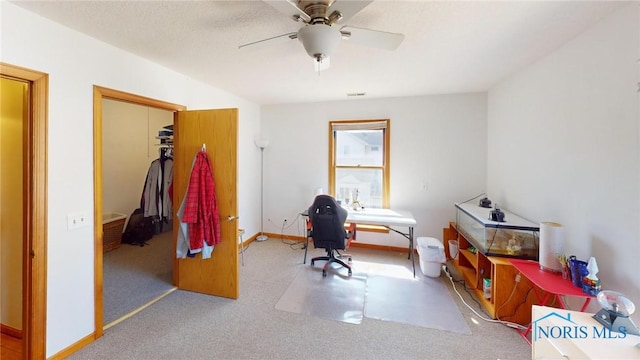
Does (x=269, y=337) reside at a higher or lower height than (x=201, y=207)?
lower

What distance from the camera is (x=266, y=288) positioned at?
269 centimetres

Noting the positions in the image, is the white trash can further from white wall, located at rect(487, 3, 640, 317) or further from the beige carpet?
white wall, located at rect(487, 3, 640, 317)

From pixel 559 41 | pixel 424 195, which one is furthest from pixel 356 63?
pixel 424 195

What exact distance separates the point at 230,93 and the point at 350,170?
2181 millimetres

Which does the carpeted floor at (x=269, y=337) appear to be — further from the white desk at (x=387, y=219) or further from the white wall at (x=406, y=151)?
the white wall at (x=406, y=151)

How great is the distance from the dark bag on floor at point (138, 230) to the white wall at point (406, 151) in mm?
2243

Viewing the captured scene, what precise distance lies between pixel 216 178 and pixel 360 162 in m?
2.30

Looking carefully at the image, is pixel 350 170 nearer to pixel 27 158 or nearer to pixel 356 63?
pixel 356 63

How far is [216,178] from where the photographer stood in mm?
2459

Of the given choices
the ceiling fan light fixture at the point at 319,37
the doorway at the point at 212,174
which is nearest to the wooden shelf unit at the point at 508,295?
the ceiling fan light fixture at the point at 319,37

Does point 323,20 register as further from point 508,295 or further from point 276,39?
point 508,295

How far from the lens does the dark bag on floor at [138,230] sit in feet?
13.4

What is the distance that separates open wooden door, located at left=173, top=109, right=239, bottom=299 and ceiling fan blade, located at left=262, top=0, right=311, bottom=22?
4.33ft

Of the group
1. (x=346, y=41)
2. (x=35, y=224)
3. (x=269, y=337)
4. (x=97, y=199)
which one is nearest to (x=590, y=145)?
(x=346, y=41)
